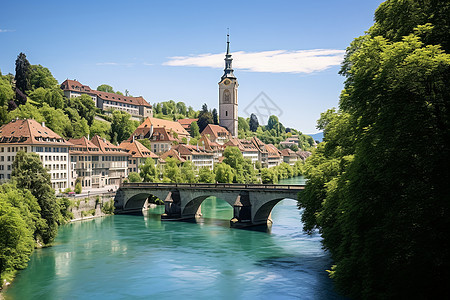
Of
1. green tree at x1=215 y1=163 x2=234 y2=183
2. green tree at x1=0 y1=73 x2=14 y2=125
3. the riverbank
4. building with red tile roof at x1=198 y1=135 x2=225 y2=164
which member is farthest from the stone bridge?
building with red tile roof at x1=198 y1=135 x2=225 y2=164

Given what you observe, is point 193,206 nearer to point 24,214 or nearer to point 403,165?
point 24,214

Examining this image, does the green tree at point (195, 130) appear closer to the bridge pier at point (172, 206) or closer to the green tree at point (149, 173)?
the green tree at point (149, 173)

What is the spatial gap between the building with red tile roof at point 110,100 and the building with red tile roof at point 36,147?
5047 centimetres

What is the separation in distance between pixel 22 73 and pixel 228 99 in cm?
5297

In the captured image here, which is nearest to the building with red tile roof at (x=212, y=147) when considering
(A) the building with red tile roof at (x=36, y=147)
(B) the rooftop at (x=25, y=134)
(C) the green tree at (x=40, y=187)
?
(A) the building with red tile roof at (x=36, y=147)

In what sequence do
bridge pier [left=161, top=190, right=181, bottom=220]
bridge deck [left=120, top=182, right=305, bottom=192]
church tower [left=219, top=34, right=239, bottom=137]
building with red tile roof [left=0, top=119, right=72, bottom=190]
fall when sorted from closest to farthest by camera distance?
bridge deck [left=120, top=182, right=305, bottom=192]
bridge pier [left=161, top=190, right=181, bottom=220]
building with red tile roof [left=0, top=119, right=72, bottom=190]
church tower [left=219, top=34, right=239, bottom=137]

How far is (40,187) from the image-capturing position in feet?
117

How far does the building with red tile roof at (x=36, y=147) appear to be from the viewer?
5547 centimetres

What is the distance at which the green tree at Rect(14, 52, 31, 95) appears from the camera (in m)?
86.4

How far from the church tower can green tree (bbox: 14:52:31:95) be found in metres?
50.2

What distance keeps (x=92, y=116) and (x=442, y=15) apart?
274 ft

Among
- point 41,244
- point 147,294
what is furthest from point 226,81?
point 147,294

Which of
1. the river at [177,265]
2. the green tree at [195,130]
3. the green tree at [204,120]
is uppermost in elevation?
the green tree at [204,120]

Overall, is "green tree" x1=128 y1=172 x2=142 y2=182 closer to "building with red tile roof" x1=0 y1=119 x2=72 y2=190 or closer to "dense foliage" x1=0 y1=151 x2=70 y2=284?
"building with red tile roof" x1=0 y1=119 x2=72 y2=190
